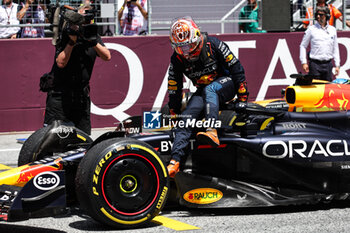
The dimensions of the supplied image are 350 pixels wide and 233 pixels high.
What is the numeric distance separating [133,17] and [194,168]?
684 centimetres

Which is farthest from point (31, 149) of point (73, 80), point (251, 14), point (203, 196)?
point (251, 14)

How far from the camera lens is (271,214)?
5.94 metres

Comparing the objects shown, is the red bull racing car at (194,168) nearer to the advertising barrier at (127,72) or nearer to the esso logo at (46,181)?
the esso logo at (46,181)

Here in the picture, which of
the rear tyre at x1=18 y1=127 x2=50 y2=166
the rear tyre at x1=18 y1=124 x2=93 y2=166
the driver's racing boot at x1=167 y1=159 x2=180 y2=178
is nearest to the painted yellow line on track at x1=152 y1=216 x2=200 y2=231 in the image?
the driver's racing boot at x1=167 y1=159 x2=180 y2=178

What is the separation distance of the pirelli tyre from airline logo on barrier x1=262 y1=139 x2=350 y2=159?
1093 mm

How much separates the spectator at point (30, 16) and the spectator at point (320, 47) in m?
4.75

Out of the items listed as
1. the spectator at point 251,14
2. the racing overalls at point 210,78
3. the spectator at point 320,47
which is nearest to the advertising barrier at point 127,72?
the spectator at point 251,14

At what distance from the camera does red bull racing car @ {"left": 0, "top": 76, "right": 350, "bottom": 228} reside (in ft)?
17.2

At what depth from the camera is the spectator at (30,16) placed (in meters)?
11.7

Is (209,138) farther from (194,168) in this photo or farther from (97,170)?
(97,170)

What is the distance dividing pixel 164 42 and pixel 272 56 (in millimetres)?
2140

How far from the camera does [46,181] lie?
16.7 feet

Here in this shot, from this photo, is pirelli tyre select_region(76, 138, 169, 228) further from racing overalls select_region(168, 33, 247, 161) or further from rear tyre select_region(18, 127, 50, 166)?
rear tyre select_region(18, 127, 50, 166)

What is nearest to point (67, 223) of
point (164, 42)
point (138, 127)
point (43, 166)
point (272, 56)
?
point (43, 166)
